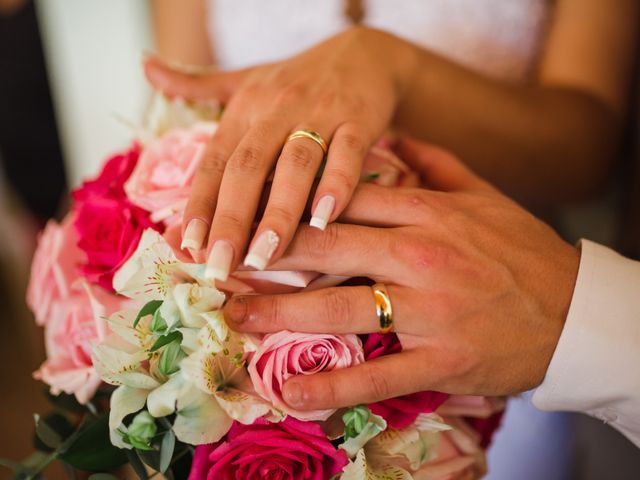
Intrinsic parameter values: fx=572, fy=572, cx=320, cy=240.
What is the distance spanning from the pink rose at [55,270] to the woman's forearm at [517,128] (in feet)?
1.56

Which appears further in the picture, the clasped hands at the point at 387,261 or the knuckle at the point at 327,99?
the knuckle at the point at 327,99

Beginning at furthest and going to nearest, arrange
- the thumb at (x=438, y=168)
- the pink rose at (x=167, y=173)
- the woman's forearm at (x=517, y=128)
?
the woman's forearm at (x=517, y=128) → the thumb at (x=438, y=168) → the pink rose at (x=167, y=173)

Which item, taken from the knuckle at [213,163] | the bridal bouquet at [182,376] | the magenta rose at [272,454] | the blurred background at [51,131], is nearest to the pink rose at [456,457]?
the bridal bouquet at [182,376]

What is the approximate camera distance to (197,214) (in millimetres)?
496

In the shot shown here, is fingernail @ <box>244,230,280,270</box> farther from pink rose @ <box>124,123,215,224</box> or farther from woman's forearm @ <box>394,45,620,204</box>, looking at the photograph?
woman's forearm @ <box>394,45,620,204</box>

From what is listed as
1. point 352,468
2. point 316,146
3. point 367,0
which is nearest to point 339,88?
point 316,146

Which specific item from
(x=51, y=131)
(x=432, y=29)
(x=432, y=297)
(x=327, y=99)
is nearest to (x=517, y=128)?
(x=432, y=29)

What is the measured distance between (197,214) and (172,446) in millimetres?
191

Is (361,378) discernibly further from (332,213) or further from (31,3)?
(31,3)

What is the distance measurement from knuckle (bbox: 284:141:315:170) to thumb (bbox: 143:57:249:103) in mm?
248

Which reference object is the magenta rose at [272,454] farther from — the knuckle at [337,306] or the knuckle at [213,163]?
the knuckle at [213,163]

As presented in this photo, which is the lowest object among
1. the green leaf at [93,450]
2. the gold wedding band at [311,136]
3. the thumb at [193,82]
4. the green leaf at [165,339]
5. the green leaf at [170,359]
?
the green leaf at [93,450]

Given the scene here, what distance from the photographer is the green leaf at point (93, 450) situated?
495mm

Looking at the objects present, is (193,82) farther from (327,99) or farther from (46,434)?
(46,434)
